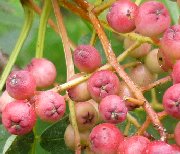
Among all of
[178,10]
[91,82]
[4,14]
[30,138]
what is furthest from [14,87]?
[4,14]

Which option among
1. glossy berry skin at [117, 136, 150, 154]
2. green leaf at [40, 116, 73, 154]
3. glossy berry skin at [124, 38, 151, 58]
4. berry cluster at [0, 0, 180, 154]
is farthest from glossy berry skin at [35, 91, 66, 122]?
green leaf at [40, 116, 73, 154]

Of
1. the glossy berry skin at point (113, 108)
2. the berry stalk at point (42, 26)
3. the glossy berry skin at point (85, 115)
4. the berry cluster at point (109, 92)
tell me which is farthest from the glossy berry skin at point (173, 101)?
the berry stalk at point (42, 26)

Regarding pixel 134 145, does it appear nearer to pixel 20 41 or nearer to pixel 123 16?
pixel 123 16

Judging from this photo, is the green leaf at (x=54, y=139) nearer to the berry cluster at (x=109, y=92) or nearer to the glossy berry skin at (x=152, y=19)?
the berry cluster at (x=109, y=92)

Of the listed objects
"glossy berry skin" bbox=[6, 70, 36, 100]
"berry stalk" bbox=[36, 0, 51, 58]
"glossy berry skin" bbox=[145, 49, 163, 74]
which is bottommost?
"glossy berry skin" bbox=[6, 70, 36, 100]

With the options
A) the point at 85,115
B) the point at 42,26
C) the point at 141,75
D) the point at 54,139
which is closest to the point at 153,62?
the point at 141,75

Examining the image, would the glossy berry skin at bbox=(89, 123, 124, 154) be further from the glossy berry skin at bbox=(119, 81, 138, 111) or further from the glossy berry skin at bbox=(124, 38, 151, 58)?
the glossy berry skin at bbox=(124, 38, 151, 58)
